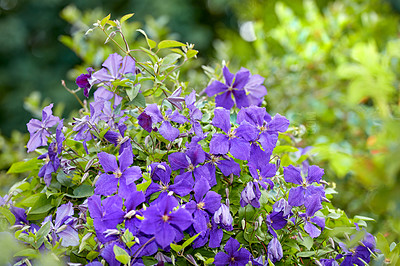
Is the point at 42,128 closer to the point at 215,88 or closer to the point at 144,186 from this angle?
the point at 144,186

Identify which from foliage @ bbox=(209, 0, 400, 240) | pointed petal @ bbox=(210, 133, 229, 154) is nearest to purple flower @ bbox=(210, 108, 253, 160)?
pointed petal @ bbox=(210, 133, 229, 154)

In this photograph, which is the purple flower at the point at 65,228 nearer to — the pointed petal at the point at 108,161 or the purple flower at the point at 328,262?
the pointed petal at the point at 108,161

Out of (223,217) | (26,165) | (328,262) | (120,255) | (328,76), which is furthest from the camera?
(328,76)

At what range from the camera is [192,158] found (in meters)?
0.82

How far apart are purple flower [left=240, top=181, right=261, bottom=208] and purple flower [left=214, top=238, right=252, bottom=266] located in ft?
0.29

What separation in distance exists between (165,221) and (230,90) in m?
0.45

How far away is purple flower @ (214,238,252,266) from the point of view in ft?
2.63

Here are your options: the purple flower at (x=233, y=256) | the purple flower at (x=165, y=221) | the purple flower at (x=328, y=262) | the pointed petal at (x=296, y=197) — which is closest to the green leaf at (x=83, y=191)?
the purple flower at (x=165, y=221)

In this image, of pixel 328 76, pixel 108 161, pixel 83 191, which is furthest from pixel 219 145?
pixel 328 76

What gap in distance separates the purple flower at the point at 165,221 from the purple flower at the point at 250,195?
13 cm

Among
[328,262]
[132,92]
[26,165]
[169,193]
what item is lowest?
[328,262]

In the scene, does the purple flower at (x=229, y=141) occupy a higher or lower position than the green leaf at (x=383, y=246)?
higher

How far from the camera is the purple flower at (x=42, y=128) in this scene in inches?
36.9

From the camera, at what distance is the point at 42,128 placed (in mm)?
955
